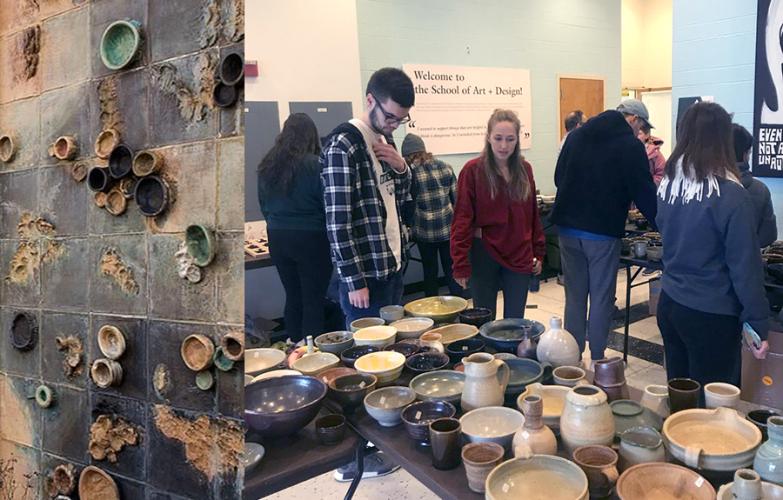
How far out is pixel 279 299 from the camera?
64cm

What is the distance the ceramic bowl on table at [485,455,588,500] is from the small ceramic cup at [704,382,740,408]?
12.1 inches

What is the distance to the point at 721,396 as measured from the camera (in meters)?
0.80

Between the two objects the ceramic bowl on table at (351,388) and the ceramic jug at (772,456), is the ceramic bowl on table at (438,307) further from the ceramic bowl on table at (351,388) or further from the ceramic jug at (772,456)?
the ceramic jug at (772,456)

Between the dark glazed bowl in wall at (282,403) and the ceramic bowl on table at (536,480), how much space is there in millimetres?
291

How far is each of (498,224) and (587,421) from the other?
2.25 ft

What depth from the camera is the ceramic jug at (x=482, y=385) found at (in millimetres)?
865

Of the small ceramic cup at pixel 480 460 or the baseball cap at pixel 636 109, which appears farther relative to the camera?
the baseball cap at pixel 636 109

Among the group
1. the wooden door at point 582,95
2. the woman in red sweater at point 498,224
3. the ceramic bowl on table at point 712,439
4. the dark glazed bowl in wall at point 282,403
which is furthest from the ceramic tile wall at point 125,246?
the wooden door at point 582,95

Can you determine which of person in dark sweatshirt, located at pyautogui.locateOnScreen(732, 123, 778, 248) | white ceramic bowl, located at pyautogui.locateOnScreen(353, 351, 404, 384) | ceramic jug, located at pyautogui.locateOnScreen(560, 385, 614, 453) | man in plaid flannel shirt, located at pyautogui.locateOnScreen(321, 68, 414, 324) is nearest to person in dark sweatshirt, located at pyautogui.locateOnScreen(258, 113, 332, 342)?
man in plaid flannel shirt, located at pyautogui.locateOnScreen(321, 68, 414, 324)

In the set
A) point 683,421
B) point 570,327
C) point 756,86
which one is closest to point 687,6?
point 756,86

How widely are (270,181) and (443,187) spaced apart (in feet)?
2.29

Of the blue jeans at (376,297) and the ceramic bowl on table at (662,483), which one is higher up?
the blue jeans at (376,297)

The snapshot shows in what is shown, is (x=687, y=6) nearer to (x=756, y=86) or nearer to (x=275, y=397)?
(x=756, y=86)

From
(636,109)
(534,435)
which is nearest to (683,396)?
(534,435)
